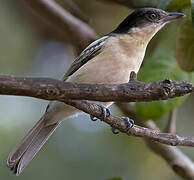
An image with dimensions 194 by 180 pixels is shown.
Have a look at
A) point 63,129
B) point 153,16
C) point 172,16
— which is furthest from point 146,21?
point 63,129

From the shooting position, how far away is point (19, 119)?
19.3 ft

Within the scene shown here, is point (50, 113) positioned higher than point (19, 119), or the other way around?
point (50, 113)

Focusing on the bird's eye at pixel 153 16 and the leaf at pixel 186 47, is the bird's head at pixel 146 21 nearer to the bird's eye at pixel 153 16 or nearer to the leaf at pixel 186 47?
the bird's eye at pixel 153 16

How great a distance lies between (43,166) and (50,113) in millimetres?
2123

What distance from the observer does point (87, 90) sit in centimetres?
215

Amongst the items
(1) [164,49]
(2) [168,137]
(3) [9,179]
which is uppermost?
(1) [164,49]

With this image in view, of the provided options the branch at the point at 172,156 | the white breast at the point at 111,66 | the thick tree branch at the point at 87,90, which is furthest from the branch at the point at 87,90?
the branch at the point at 172,156

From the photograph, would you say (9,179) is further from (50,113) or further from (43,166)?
(50,113)

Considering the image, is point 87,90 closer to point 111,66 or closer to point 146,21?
point 111,66

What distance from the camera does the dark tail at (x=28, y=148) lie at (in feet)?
12.0

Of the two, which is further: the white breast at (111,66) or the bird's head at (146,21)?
the bird's head at (146,21)

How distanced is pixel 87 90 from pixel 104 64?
4.75 feet

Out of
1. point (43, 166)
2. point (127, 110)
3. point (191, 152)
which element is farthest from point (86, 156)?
point (127, 110)

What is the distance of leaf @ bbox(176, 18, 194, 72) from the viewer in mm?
3625
